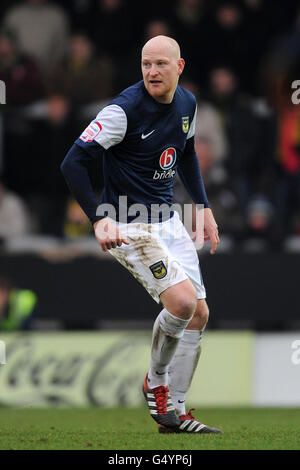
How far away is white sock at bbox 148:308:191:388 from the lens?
6254 mm

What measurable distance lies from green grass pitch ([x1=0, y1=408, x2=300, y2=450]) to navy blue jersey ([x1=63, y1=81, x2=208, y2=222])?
1438 millimetres

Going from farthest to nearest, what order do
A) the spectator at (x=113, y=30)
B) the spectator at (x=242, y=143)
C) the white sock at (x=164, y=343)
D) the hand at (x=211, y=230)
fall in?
the spectator at (x=113, y=30) → the spectator at (x=242, y=143) → the hand at (x=211, y=230) → the white sock at (x=164, y=343)

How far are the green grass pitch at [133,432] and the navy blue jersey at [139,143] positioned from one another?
1.44m

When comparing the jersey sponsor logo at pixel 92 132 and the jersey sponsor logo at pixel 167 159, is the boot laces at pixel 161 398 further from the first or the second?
the jersey sponsor logo at pixel 92 132

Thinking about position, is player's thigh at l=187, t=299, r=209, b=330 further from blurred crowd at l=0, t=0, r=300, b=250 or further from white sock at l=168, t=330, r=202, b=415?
blurred crowd at l=0, t=0, r=300, b=250

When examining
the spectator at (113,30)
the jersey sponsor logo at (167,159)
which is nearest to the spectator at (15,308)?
the spectator at (113,30)

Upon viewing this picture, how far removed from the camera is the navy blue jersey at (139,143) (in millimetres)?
6039

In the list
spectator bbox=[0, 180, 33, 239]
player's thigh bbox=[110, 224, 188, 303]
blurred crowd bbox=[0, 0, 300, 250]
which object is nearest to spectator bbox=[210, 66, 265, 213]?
blurred crowd bbox=[0, 0, 300, 250]

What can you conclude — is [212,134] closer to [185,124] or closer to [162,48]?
[185,124]

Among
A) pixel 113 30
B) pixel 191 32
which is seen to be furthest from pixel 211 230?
pixel 113 30

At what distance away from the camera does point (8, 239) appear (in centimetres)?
1191

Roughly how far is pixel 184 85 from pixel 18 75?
2.15 metres

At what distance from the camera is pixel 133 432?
658cm
